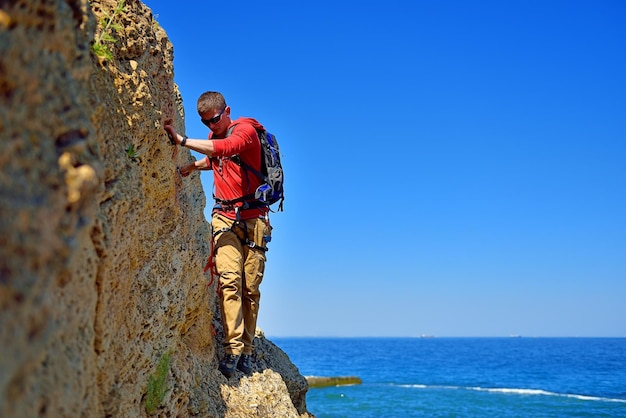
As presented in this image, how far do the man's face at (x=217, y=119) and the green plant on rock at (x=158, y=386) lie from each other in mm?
2422

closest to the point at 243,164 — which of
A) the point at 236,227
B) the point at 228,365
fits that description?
the point at 236,227

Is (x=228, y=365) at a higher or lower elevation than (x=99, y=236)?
lower

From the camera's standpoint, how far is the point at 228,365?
A: 6.32 meters

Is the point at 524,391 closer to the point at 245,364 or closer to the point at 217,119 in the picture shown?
the point at 245,364

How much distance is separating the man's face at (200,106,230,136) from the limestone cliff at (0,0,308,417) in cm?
42

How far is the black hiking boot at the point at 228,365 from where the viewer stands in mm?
A: 6309

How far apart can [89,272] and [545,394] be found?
33615mm

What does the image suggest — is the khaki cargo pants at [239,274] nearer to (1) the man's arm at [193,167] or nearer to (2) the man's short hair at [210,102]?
(1) the man's arm at [193,167]

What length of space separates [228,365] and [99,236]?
3.11 m

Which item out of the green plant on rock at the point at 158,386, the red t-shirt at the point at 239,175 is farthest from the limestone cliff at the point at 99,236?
the red t-shirt at the point at 239,175

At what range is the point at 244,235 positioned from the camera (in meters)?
6.47

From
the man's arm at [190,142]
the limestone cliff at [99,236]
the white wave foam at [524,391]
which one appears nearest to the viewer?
the limestone cliff at [99,236]

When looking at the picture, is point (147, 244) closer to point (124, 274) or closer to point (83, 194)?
point (124, 274)

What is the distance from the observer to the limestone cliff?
2.49 m
